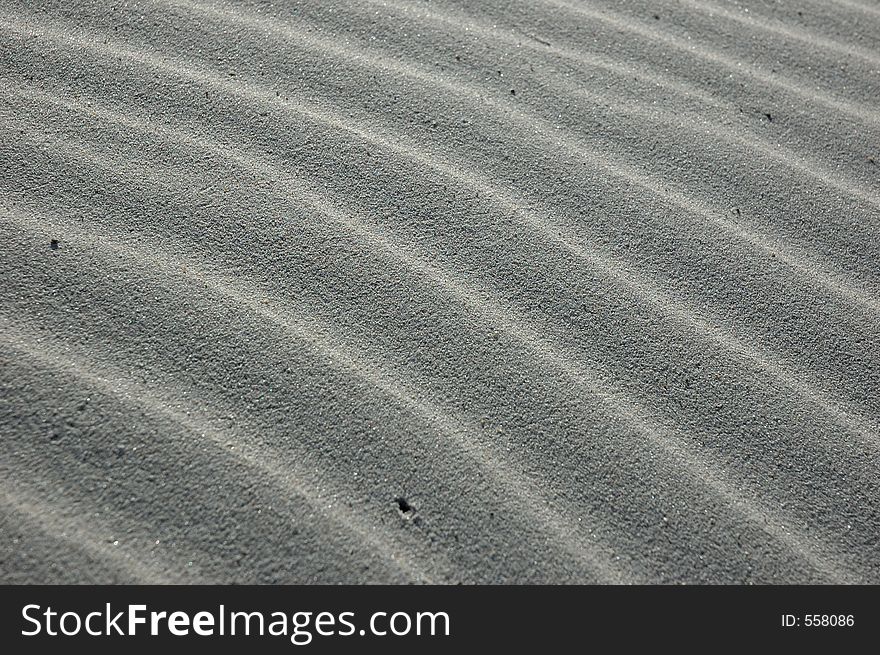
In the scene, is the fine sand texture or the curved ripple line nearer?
the fine sand texture

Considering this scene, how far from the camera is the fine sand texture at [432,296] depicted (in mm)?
1373

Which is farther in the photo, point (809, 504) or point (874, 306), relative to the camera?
point (874, 306)

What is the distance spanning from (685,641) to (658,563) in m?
0.14

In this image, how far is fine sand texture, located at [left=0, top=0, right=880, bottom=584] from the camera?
1.37 metres

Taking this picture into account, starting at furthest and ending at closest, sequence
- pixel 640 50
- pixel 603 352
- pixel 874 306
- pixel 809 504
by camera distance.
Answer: pixel 640 50 < pixel 874 306 < pixel 603 352 < pixel 809 504

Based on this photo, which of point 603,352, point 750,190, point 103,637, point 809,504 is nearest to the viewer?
point 103,637

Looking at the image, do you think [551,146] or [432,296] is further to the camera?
[551,146]

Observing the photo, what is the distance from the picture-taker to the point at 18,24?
77.3 inches

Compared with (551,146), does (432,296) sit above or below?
below

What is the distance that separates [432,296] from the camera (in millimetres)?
1624

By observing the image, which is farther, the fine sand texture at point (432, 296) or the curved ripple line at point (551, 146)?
the curved ripple line at point (551, 146)

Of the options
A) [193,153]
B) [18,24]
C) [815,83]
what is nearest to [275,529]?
[193,153]

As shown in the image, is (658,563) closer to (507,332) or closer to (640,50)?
(507,332)

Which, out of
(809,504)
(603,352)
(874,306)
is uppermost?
(874,306)
